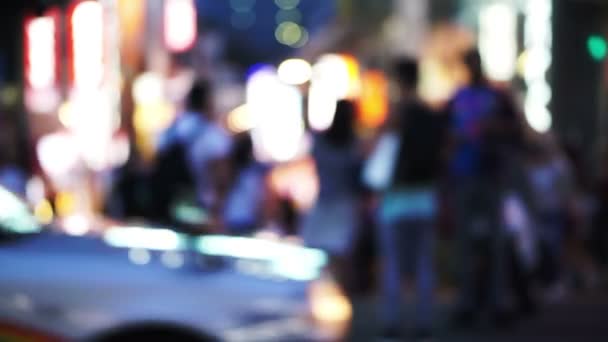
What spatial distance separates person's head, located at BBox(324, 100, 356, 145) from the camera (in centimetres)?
840

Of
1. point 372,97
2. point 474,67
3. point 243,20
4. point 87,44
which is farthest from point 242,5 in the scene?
point 474,67

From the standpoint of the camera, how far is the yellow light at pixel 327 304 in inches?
219

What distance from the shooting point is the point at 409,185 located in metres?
8.38

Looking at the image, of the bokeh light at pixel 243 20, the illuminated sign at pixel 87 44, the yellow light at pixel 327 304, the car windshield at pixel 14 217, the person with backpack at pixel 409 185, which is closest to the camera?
the yellow light at pixel 327 304

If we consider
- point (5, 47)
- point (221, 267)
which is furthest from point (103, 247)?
point (5, 47)

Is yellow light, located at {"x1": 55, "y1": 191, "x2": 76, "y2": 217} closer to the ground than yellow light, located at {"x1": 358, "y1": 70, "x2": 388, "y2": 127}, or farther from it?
closer to the ground

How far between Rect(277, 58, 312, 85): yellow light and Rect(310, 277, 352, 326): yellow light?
11.1 m

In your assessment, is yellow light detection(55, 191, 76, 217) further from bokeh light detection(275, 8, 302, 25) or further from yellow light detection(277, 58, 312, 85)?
bokeh light detection(275, 8, 302, 25)

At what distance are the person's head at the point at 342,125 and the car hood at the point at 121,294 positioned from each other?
2.91m

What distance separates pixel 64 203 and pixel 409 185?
4515 mm

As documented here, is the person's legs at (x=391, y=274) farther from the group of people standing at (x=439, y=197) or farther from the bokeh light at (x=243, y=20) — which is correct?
the bokeh light at (x=243, y=20)

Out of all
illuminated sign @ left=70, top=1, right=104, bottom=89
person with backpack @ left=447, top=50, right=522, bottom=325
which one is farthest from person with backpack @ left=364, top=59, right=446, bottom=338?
illuminated sign @ left=70, top=1, right=104, bottom=89

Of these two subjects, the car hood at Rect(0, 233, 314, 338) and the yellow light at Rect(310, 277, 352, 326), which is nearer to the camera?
the car hood at Rect(0, 233, 314, 338)

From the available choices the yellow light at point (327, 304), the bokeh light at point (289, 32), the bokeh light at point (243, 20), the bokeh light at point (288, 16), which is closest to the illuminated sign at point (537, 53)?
the bokeh light at point (288, 16)
